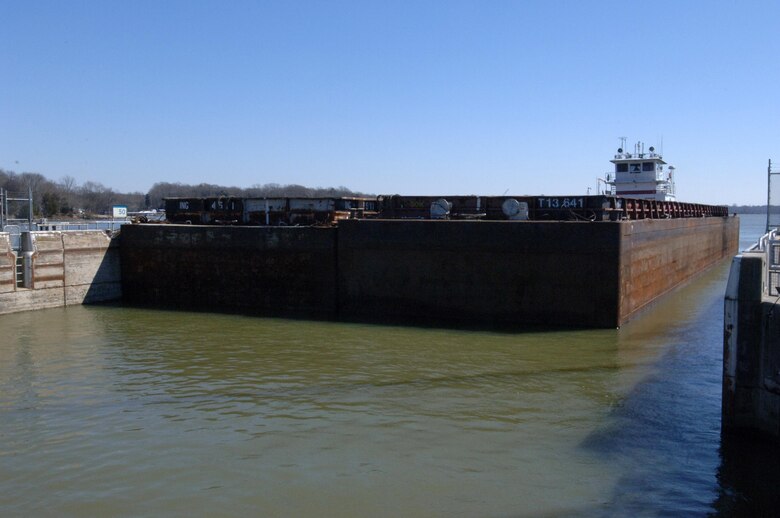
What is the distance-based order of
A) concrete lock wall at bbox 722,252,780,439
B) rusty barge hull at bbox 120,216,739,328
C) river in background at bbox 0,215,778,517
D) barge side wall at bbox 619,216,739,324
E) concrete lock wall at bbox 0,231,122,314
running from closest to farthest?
river in background at bbox 0,215,778,517 < concrete lock wall at bbox 722,252,780,439 < rusty barge hull at bbox 120,216,739,328 < barge side wall at bbox 619,216,739,324 < concrete lock wall at bbox 0,231,122,314

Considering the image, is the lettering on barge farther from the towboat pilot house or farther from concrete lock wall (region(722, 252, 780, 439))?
the towboat pilot house

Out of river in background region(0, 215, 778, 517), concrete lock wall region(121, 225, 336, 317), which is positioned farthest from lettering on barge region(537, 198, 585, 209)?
concrete lock wall region(121, 225, 336, 317)

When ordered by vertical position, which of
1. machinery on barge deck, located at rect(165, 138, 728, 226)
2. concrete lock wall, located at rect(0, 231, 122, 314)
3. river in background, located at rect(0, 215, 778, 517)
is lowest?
river in background, located at rect(0, 215, 778, 517)

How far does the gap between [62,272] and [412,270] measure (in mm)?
11741

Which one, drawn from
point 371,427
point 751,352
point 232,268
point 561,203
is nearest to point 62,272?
point 232,268

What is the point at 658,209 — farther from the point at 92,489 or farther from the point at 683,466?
the point at 92,489

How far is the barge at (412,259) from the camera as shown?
18.2 metres

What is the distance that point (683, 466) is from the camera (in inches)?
345

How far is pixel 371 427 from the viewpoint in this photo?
10320 millimetres

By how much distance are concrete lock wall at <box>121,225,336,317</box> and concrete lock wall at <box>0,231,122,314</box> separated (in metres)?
0.59

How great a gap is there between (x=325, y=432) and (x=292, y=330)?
27.1 ft

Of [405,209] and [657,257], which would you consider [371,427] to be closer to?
[405,209]

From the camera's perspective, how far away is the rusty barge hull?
59.3 ft

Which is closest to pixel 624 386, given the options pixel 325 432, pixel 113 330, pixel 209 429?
pixel 325 432
